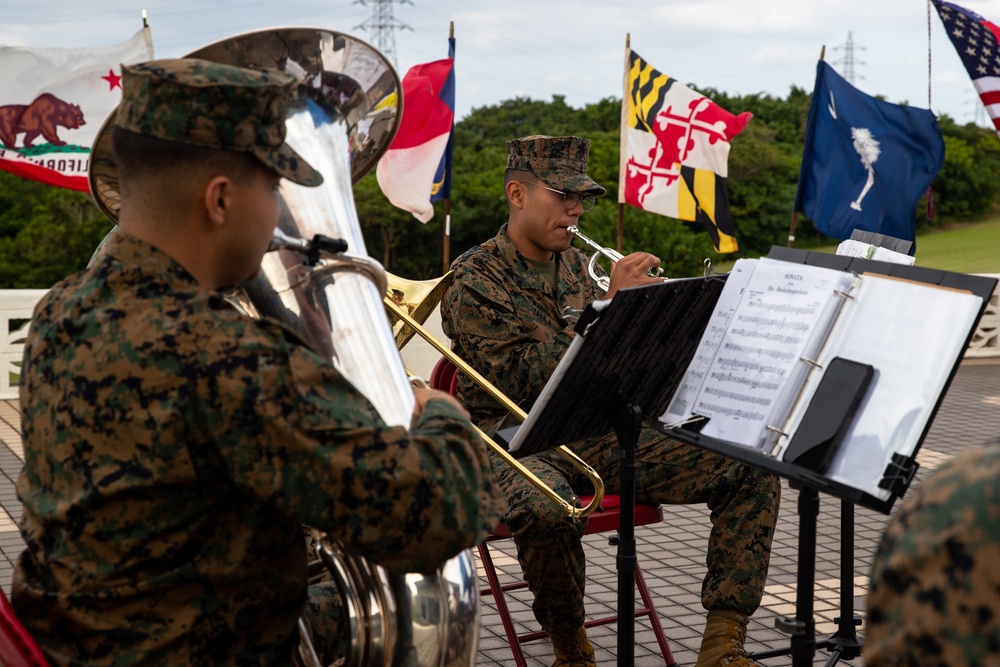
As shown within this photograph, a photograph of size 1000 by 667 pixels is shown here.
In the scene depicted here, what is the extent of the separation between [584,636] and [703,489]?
2.07 ft

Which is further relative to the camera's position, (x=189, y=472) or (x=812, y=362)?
(x=812, y=362)

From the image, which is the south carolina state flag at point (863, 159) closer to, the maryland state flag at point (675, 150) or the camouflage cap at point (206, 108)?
the maryland state flag at point (675, 150)

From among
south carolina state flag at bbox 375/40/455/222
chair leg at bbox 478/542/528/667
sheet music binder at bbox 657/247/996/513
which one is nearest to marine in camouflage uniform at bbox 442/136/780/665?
chair leg at bbox 478/542/528/667

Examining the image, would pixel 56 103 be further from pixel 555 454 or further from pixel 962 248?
pixel 962 248

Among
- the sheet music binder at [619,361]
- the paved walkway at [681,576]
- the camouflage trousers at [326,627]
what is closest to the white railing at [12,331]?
the paved walkway at [681,576]

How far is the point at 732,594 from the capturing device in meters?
3.60

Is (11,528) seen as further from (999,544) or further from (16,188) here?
(16,188)

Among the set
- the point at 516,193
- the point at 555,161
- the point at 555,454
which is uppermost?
the point at 555,161

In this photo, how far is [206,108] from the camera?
1.80 m

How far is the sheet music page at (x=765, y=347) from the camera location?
2.58m

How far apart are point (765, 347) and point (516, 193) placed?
180 centimetres

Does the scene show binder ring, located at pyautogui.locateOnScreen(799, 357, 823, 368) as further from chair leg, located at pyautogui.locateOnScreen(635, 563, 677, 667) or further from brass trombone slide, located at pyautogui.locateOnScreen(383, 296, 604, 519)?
chair leg, located at pyautogui.locateOnScreen(635, 563, 677, 667)

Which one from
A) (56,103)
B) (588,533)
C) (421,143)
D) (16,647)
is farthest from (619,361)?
(56,103)

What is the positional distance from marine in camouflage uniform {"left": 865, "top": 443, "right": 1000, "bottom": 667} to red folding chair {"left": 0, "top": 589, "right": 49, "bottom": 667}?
1.28m
